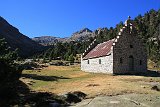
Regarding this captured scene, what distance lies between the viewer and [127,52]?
55500 mm

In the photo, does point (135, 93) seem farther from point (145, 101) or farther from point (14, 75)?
point (14, 75)

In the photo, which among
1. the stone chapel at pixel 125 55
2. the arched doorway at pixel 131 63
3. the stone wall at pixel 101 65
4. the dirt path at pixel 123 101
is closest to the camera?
the dirt path at pixel 123 101

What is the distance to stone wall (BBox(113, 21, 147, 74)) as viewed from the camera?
53719 millimetres

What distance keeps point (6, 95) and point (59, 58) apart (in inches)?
3984

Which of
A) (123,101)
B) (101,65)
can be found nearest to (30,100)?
(123,101)

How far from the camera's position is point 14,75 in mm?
29125

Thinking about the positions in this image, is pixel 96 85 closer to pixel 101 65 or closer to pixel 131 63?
pixel 131 63

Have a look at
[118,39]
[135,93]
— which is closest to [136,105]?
[135,93]

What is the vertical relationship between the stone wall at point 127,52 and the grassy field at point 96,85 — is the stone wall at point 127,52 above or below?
above

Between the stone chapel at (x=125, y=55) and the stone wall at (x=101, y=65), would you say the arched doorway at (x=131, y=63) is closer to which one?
the stone chapel at (x=125, y=55)

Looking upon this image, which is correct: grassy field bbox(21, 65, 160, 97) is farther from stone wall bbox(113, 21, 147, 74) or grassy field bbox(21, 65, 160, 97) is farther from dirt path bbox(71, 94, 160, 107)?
stone wall bbox(113, 21, 147, 74)

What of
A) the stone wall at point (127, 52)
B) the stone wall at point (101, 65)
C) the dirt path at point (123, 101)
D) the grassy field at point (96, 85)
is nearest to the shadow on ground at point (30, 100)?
the dirt path at point (123, 101)

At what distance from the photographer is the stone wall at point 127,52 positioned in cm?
5372

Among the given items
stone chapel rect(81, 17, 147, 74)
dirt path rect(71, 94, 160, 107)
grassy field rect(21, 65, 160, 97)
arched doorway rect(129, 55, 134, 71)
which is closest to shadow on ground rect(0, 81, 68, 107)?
dirt path rect(71, 94, 160, 107)
